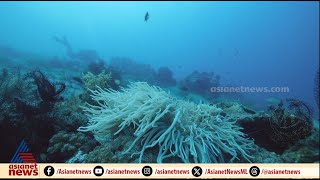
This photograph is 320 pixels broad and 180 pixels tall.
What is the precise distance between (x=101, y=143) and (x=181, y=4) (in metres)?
87.0

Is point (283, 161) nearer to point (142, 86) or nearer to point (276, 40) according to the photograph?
point (142, 86)

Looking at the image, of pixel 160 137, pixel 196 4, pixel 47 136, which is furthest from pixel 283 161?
pixel 196 4

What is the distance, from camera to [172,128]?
277cm

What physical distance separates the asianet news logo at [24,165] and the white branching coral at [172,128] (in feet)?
2.13

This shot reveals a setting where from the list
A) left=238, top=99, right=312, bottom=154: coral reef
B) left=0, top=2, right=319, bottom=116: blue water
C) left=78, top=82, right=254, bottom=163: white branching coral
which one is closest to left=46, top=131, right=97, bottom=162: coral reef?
left=78, top=82, right=254, bottom=163: white branching coral

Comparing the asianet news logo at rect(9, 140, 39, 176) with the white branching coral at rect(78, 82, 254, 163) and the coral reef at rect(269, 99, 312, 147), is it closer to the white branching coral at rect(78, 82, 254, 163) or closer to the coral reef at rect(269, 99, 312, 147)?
the white branching coral at rect(78, 82, 254, 163)

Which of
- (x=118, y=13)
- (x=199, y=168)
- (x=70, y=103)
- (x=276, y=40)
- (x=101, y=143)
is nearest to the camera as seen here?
(x=199, y=168)

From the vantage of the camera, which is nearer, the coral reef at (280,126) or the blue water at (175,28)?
the coral reef at (280,126)

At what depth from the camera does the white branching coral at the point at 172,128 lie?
2719mm

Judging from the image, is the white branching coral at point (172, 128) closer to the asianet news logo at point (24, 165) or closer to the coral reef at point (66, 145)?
the coral reef at point (66, 145)

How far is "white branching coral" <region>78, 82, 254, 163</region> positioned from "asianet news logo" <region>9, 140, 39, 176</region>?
650 millimetres

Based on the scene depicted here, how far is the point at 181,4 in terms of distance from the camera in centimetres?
8612

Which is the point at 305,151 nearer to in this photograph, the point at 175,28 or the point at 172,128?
the point at 172,128

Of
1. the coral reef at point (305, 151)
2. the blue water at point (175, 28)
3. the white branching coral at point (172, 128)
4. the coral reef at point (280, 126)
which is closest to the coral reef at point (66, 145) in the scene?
the white branching coral at point (172, 128)
